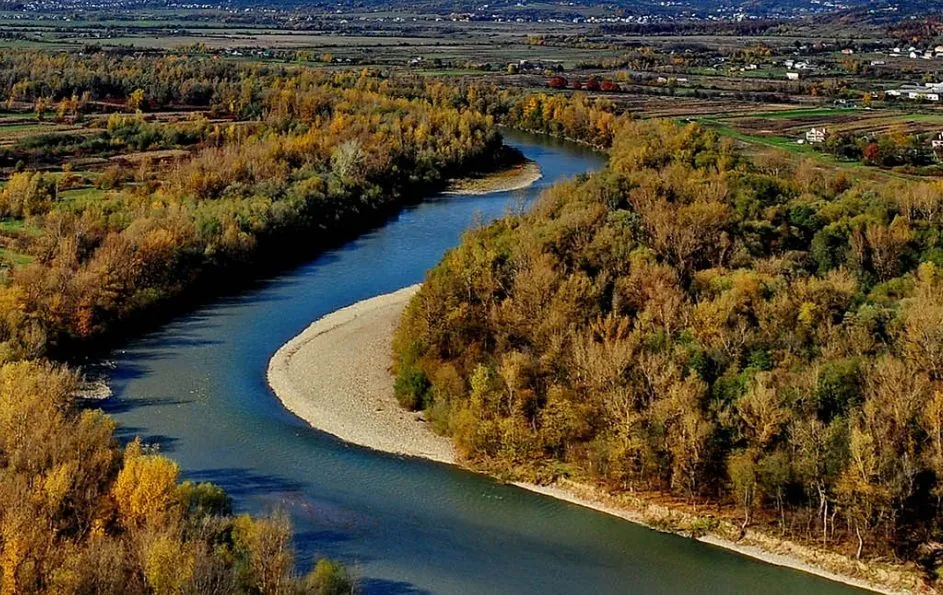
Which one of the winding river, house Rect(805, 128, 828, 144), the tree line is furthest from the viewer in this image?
house Rect(805, 128, 828, 144)

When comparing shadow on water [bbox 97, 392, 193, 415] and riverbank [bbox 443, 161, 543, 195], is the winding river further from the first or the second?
riverbank [bbox 443, 161, 543, 195]

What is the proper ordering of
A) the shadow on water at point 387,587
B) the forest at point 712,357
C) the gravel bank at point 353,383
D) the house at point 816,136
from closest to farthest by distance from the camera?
the shadow on water at point 387,587 → the forest at point 712,357 → the gravel bank at point 353,383 → the house at point 816,136

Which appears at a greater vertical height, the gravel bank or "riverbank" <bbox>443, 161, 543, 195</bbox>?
"riverbank" <bbox>443, 161, 543, 195</bbox>

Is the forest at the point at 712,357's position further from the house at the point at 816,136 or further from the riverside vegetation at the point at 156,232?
the house at the point at 816,136

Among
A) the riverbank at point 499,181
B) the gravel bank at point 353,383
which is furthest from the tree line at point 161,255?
the gravel bank at point 353,383

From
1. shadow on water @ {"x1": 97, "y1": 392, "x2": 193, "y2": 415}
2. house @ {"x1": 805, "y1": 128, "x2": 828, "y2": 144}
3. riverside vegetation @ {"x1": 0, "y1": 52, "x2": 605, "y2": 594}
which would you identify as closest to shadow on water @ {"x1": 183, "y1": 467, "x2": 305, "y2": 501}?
riverside vegetation @ {"x1": 0, "y1": 52, "x2": 605, "y2": 594}

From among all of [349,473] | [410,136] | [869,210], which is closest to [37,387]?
[349,473]
